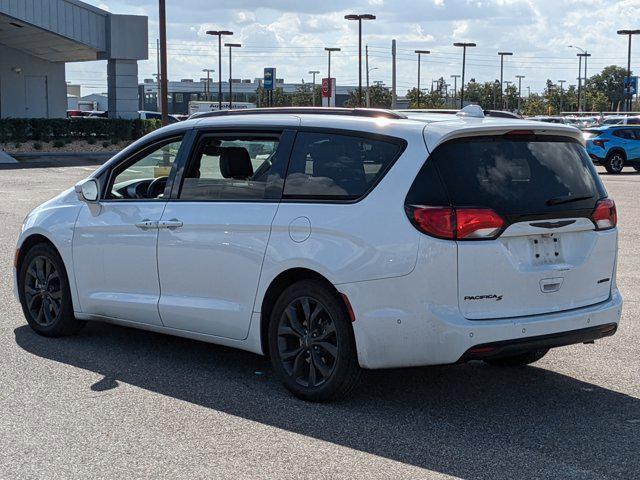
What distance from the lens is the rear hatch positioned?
18.4 feet

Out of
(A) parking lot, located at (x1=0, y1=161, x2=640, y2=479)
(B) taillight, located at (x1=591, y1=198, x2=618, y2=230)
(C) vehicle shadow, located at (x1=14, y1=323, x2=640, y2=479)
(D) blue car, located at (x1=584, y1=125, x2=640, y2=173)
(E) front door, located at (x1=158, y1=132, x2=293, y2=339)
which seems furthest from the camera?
(D) blue car, located at (x1=584, y1=125, x2=640, y2=173)

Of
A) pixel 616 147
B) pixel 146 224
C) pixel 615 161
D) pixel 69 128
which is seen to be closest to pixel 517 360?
pixel 146 224

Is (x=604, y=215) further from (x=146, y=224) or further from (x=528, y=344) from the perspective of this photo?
(x=146, y=224)

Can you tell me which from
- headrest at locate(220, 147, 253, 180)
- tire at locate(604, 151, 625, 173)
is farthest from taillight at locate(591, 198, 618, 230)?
tire at locate(604, 151, 625, 173)

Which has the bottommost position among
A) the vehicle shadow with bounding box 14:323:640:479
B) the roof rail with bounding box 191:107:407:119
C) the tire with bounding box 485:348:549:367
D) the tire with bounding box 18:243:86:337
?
the vehicle shadow with bounding box 14:323:640:479

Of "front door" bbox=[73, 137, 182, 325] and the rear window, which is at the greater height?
the rear window

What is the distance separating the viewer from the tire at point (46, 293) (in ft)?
25.4

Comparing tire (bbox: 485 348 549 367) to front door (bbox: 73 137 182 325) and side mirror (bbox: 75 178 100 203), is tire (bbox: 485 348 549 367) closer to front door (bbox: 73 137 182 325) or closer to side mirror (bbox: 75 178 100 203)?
front door (bbox: 73 137 182 325)

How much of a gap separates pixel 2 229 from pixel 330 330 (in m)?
10.4

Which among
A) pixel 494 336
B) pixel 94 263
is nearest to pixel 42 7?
pixel 94 263

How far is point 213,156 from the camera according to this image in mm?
6992

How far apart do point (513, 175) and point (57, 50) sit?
1720 inches

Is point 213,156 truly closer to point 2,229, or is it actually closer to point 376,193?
point 376,193

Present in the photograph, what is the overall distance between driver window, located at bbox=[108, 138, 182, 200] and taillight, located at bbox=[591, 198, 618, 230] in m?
2.88
